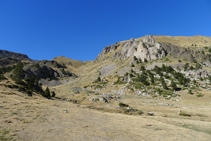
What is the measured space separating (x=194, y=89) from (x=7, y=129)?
59383 millimetres

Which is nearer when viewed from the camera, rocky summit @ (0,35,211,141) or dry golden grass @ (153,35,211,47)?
rocky summit @ (0,35,211,141)

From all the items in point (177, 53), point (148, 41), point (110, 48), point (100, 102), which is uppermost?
point (110, 48)

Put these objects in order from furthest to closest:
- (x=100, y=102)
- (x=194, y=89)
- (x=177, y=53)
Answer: (x=177, y=53) → (x=194, y=89) → (x=100, y=102)

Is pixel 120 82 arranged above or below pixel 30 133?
above

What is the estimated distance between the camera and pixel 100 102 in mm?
34719

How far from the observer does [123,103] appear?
34594mm

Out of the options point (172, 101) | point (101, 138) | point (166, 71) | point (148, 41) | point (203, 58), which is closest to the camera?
point (101, 138)

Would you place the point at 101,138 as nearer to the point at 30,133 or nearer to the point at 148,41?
the point at 30,133

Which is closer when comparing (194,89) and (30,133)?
(30,133)

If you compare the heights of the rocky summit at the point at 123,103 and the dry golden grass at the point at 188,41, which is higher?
the dry golden grass at the point at 188,41

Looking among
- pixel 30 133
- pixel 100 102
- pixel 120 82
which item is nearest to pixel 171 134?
pixel 30 133

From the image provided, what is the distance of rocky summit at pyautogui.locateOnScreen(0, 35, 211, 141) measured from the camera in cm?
1175

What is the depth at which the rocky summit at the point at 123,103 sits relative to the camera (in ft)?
38.5

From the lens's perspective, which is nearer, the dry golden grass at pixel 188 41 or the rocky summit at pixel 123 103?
the rocky summit at pixel 123 103
